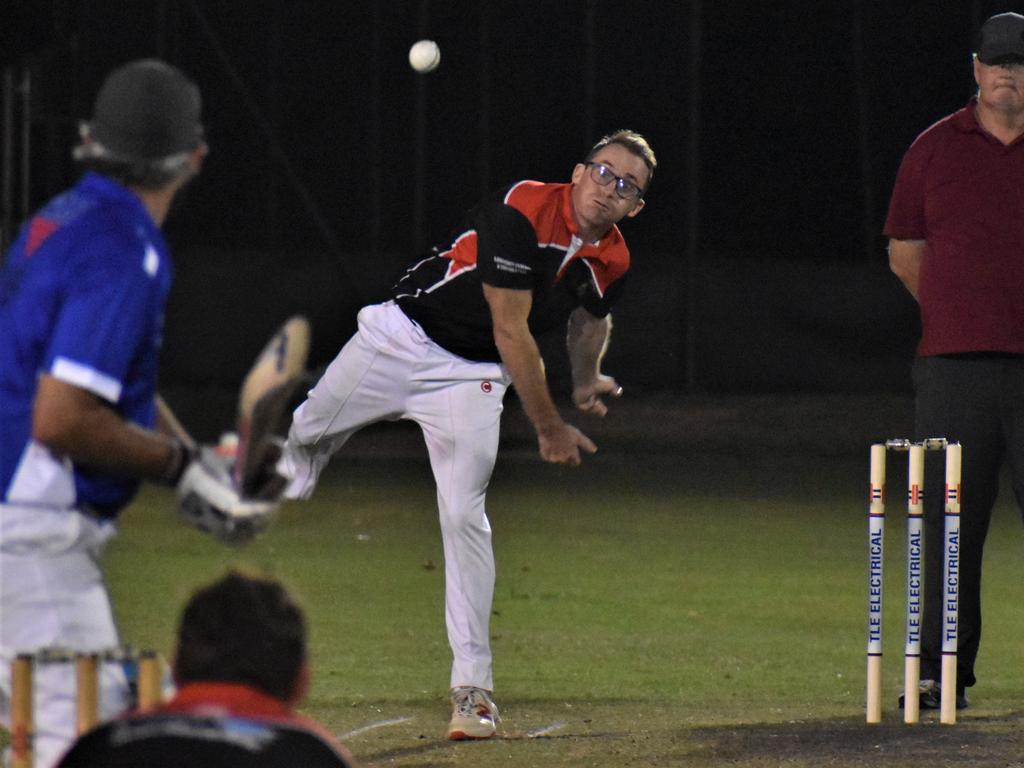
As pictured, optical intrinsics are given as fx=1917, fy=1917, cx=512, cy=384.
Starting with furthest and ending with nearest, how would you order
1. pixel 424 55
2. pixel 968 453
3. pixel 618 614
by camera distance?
1. pixel 424 55
2. pixel 618 614
3. pixel 968 453

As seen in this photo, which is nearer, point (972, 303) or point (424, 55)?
point (972, 303)

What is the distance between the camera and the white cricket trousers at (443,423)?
6223 mm

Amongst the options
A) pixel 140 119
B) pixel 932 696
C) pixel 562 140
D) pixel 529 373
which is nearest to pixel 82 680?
pixel 140 119

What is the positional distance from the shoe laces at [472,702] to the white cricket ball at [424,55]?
14.2m

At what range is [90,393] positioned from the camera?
332 centimetres

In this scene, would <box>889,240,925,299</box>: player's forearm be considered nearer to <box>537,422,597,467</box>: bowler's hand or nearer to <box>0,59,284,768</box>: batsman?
<box>537,422,597,467</box>: bowler's hand

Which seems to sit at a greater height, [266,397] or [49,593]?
[266,397]

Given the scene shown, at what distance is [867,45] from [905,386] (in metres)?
3.83

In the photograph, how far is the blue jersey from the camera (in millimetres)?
3324

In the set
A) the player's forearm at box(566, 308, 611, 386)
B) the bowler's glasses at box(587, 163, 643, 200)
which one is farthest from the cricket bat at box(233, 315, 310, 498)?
the player's forearm at box(566, 308, 611, 386)

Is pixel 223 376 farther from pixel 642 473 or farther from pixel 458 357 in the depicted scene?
pixel 458 357

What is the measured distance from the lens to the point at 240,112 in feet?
69.8

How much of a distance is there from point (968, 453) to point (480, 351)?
5.62 feet

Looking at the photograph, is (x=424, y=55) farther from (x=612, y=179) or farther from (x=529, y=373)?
(x=529, y=373)
